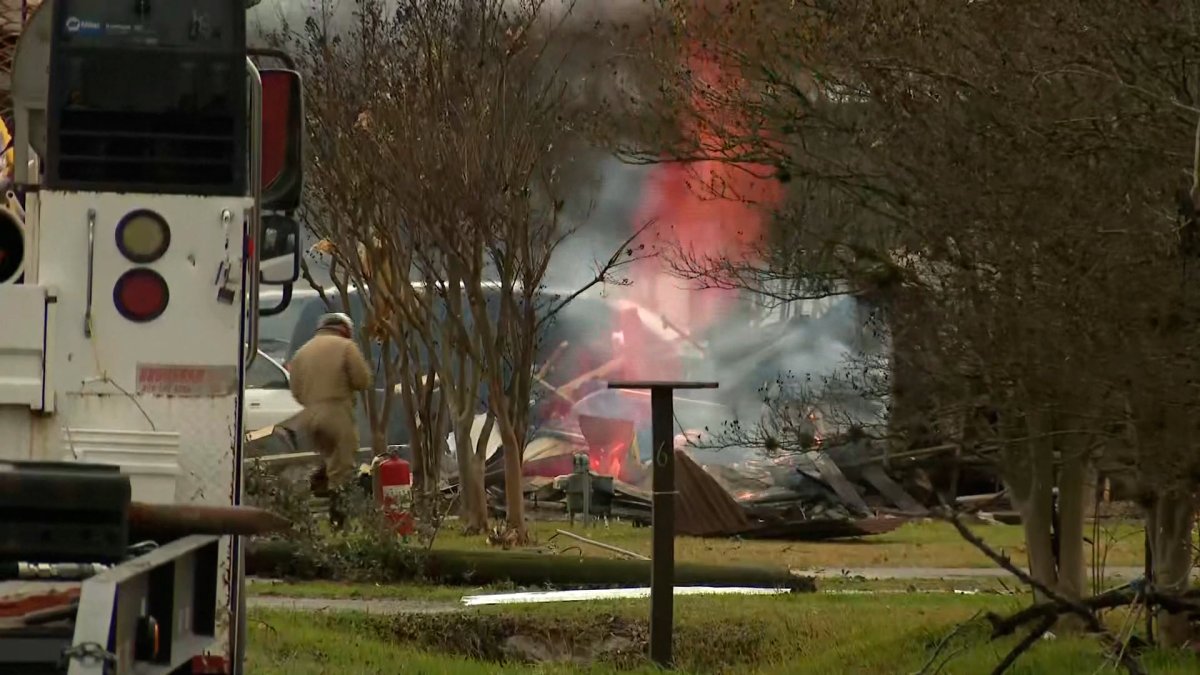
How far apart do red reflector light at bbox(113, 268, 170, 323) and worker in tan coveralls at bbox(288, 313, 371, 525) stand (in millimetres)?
9652

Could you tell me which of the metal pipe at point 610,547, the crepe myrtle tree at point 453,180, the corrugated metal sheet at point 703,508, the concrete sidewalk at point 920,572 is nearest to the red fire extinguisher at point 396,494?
the crepe myrtle tree at point 453,180

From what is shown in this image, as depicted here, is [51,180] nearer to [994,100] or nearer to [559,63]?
[994,100]

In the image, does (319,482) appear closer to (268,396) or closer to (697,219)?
(268,396)

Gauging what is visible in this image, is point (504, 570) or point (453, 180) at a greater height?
point (453, 180)

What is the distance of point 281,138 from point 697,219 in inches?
537

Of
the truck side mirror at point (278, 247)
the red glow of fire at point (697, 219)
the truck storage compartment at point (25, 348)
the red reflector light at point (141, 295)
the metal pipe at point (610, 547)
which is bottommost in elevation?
the metal pipe at point (610, 547)

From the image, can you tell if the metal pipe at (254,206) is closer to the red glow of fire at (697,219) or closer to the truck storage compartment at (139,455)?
the truck storage compartment at (139,455)

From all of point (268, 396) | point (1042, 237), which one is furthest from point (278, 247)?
point (268, 396)

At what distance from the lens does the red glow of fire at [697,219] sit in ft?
37.7

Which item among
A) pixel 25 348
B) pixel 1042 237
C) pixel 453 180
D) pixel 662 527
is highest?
pixel 453 180

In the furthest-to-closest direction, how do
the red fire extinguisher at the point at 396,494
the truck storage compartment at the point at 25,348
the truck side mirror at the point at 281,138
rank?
the red fire extinguisher at the point at 396,494
the truck side mirror at the point at 281,138
the truck storage compartment at the point at 25,348

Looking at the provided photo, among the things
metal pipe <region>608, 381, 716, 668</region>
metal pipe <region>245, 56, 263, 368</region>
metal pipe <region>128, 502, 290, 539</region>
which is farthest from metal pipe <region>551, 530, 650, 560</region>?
metal pipe <region>128, 502, 290, 539</region>

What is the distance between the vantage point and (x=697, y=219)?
19047 mm

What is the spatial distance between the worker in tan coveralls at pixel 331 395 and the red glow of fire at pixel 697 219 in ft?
9.76
